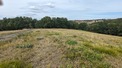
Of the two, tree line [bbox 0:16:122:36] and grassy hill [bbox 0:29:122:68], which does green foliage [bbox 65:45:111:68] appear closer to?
grassy hill [bbox 0:29:122:68]

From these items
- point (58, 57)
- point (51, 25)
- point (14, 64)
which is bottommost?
point (51, 25)

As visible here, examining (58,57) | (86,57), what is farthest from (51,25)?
(86,57)

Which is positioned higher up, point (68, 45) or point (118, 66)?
point (68, 45)

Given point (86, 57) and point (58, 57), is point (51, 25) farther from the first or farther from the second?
point (86, 57)

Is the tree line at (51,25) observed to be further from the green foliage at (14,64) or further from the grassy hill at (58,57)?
the green foliage at (14,64)

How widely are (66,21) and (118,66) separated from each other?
191 ft

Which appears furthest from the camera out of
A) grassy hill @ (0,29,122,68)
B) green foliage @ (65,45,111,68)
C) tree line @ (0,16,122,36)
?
tree line @ (0,16,122,36)

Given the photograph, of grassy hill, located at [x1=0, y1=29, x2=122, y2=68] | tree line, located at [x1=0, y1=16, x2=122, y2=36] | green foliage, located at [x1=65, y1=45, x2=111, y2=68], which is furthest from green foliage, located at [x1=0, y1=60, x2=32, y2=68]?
tree line, located at [x1=0, y1=16, x2=122, y2=36]

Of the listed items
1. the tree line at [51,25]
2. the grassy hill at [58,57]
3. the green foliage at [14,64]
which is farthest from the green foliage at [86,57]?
the tree line at [51,25]

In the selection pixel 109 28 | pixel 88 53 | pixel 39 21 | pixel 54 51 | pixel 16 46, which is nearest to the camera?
pixel 88 53

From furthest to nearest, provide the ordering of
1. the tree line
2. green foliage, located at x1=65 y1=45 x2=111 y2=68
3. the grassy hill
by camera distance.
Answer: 1. the tree line
2. the grassy hill
3. green foliage, located at x1=65 y1=45 x2=111 y2=68

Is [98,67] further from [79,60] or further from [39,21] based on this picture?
[39,21]

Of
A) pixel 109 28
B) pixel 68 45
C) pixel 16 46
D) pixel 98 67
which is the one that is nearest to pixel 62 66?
pixel 98 67

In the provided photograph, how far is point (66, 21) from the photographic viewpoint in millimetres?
66500
